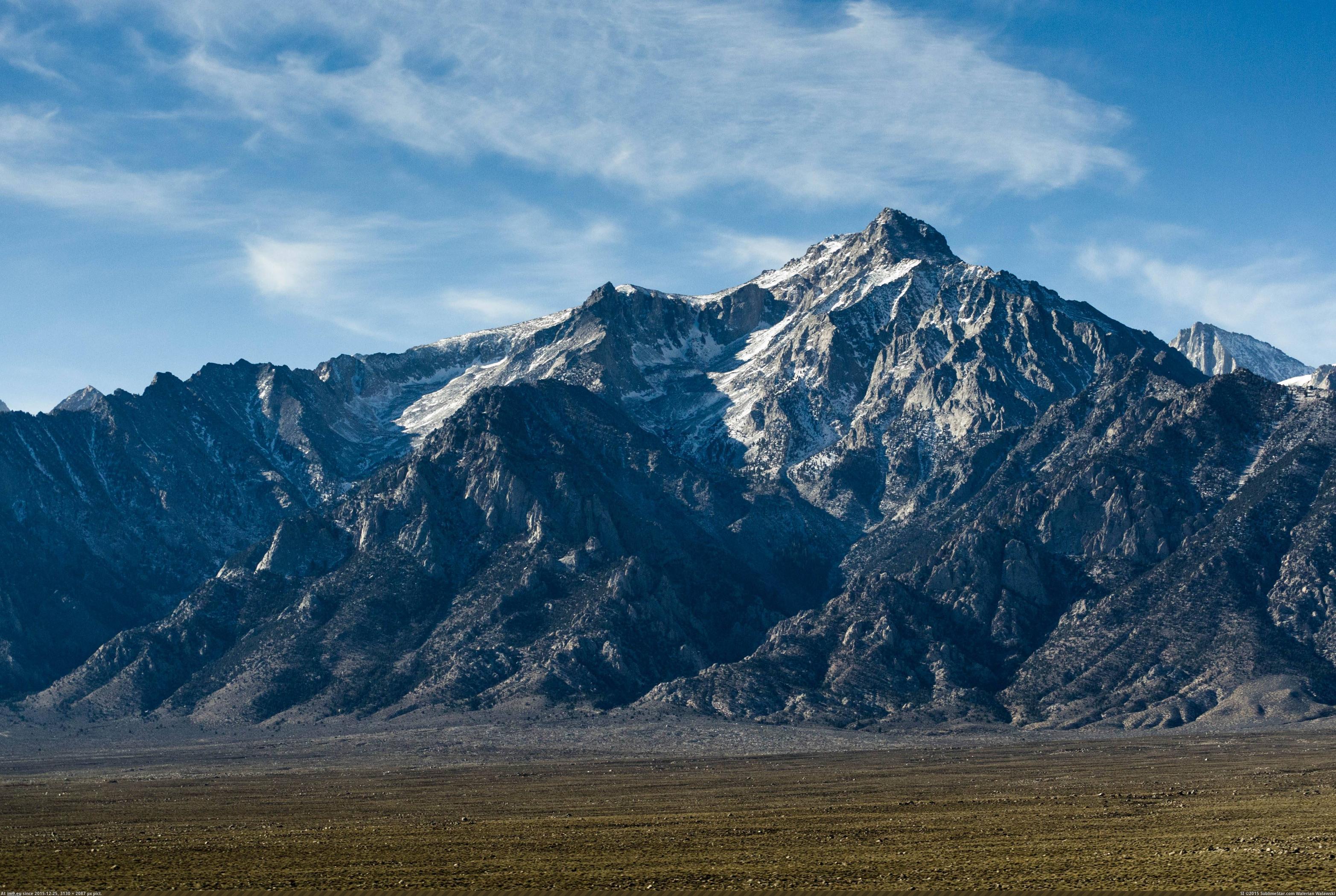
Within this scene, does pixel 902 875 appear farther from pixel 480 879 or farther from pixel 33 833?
pixel 33 833

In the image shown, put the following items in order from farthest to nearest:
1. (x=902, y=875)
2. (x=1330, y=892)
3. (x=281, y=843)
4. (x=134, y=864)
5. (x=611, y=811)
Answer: (x=611, y=811) → (x=281, y=843) → (x=134, y=864) → (x=902, y=875) → (x=1330, y=892)

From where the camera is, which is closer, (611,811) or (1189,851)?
(1189,851)

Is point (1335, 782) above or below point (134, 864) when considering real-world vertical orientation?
below

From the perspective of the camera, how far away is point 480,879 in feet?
357

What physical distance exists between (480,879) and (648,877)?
12.8 metres

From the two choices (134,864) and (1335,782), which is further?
(1335,782)

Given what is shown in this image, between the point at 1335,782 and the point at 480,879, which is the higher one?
the point at 480,879

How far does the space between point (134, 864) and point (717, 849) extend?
49.5 meters

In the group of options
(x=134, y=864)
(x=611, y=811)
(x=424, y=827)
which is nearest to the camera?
(x=134, y=864)

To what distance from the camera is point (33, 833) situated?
151000 mm

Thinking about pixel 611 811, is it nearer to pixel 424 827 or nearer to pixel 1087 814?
pixel 424 827

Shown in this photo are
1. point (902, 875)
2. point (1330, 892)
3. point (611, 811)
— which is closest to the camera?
point (1330, 892)

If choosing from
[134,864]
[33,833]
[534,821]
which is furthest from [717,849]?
[33,833]

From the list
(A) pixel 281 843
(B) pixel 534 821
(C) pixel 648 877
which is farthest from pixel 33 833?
(C) pixel 648 877
